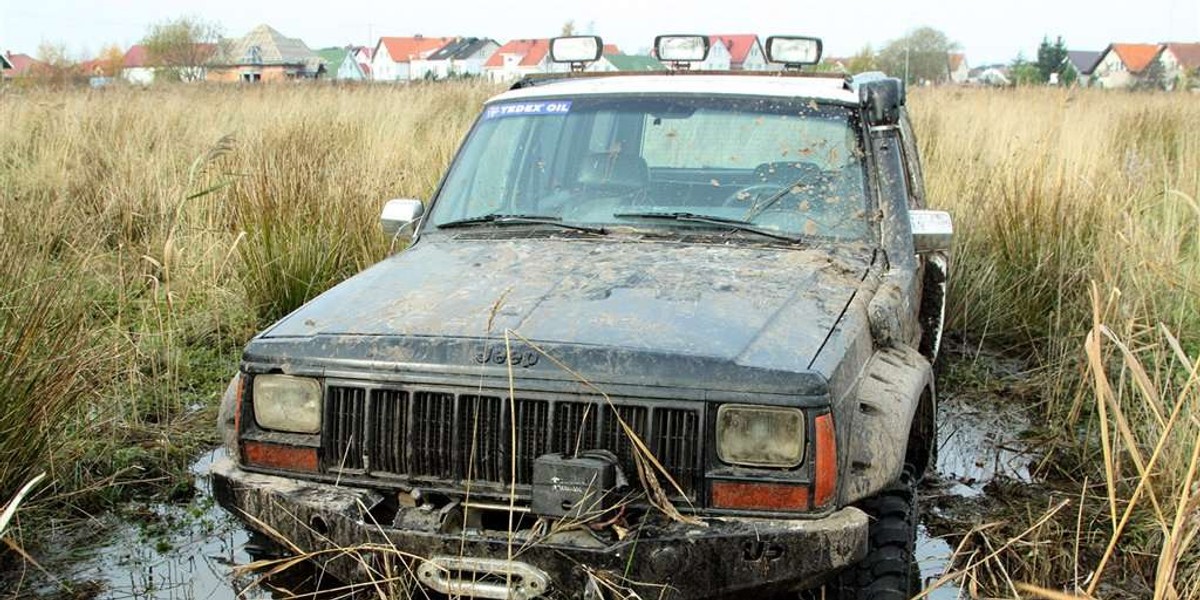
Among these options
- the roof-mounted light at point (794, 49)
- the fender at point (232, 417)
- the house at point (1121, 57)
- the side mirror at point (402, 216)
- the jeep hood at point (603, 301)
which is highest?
the roof-mounted light at point (794, 49)

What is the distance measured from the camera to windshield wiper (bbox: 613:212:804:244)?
3.73 metres

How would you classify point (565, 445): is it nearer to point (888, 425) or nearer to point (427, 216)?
point (888, 425)

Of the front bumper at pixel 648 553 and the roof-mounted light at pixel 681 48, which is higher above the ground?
the roof-mounted light at pixel 681 48

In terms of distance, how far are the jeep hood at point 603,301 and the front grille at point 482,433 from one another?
110 mm

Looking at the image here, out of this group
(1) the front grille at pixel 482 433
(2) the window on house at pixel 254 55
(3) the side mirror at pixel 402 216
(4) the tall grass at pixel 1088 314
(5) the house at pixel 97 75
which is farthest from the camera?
(2) the window on house at pixel 254 55

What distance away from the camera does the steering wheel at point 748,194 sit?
387 cm

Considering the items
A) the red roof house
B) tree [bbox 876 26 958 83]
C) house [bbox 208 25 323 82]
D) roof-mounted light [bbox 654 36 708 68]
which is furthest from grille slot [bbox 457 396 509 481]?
the red roof house

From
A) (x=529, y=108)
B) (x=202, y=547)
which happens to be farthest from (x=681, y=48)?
Answer: (x=202, y=547)

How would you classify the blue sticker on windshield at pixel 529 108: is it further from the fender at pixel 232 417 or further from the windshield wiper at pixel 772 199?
the fender at pixel 232 417

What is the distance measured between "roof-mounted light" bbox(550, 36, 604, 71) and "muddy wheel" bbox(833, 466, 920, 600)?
2.75 meters

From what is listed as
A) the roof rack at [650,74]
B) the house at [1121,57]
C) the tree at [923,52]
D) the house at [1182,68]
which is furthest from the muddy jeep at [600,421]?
the house at [1121,57]

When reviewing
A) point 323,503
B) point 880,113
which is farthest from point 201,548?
point 880,113

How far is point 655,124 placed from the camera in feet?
13.8

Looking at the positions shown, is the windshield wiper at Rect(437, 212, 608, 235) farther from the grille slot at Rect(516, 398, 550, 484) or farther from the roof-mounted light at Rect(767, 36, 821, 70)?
the roof-mounted light at Rect(767, 36, 821, 70)
